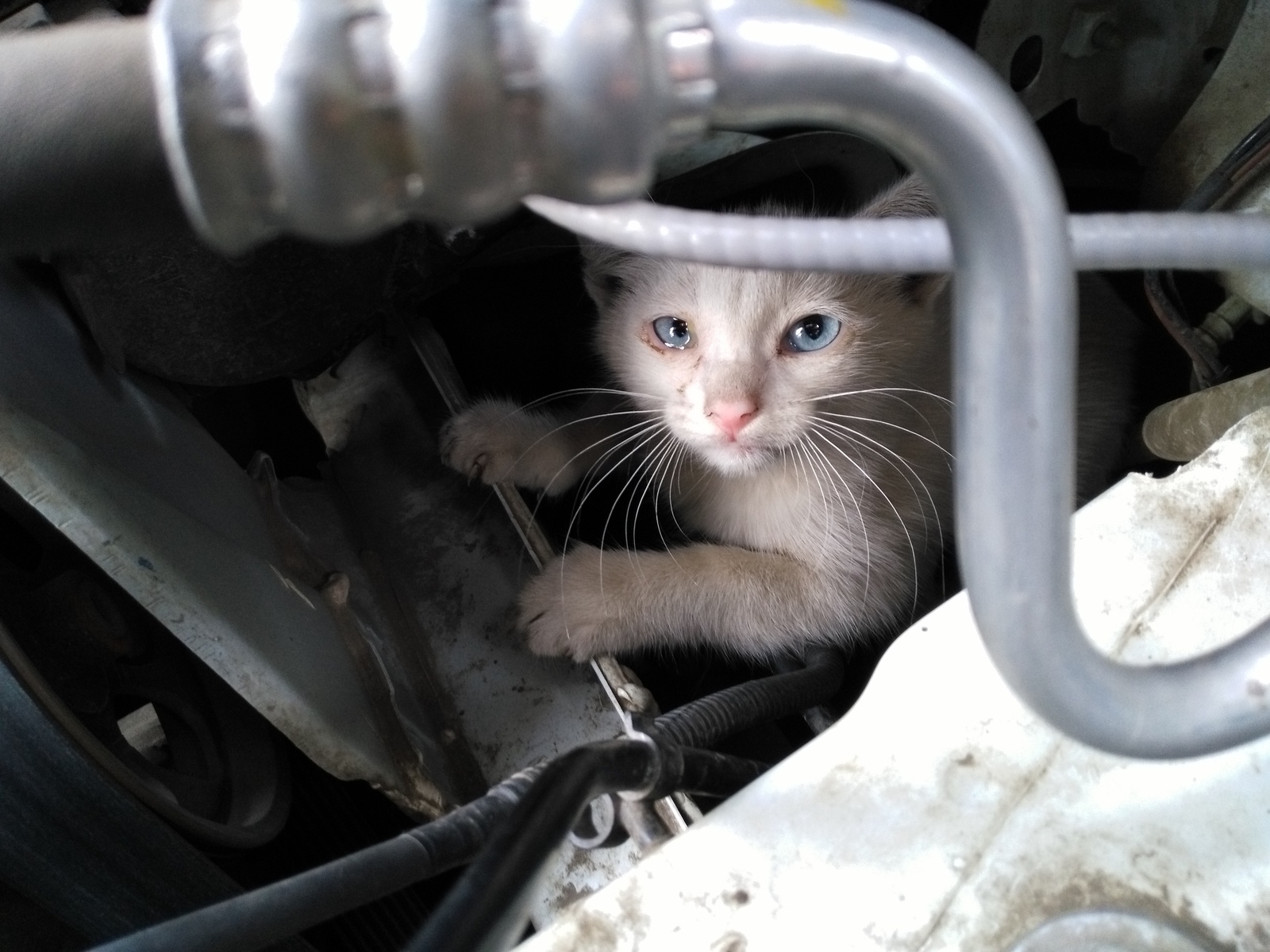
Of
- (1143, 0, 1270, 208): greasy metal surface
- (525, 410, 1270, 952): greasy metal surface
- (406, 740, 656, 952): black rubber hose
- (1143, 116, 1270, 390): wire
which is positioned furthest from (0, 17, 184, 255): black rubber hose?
(1143, 0, 1270, 208): greasy metal surface

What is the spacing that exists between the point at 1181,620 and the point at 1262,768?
106 millimetres

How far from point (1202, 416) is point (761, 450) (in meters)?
0.48

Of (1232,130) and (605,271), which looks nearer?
(1232,130)

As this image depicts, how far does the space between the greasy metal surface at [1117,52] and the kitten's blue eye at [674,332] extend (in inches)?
21.1

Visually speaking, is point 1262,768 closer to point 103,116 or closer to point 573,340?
point 103,116

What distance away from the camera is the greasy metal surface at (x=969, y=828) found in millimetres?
558

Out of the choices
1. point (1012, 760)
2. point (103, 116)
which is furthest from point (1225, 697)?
point (103, 116)

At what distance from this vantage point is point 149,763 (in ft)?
2.71

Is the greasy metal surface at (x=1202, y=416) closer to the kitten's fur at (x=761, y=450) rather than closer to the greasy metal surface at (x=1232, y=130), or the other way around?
the greasy metal surface at (x=1232, y=130)

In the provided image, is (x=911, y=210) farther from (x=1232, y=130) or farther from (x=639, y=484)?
(x=639, y=484)

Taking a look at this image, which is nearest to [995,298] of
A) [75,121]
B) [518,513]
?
[75,121]

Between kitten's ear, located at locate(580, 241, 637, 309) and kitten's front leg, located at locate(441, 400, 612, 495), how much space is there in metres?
0.19

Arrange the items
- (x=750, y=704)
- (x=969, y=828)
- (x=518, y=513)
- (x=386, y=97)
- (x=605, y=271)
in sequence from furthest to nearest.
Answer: (x=605, y=271), (x=518, y=513), (x=750, y=704), (x=969, y=828), (x=386, y=97)

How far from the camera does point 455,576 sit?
3.90ft
